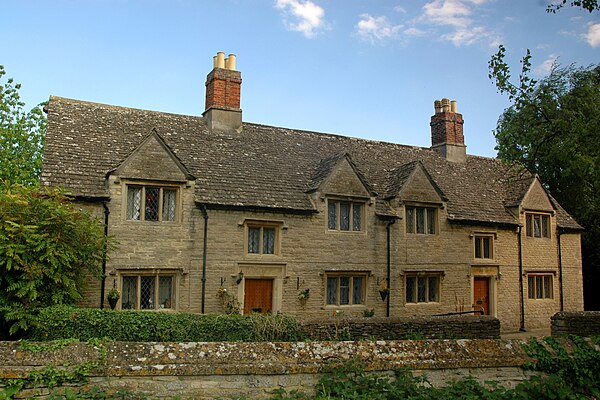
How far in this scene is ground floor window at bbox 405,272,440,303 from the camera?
2231 cm

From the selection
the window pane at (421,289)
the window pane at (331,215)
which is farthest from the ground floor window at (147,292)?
the window pane at (421,289)

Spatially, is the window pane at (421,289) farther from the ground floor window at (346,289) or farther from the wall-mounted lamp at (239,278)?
the wall-mounted lamp at (239,278)

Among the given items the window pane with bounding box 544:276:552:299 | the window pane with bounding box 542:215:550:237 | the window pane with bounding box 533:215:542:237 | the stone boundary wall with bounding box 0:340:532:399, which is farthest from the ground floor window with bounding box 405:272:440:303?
the stone boundary wall with bounding box 0:340:532:399

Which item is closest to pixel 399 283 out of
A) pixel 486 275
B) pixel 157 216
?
pixel 486 275

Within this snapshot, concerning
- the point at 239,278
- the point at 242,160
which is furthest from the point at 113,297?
the point at 242,160

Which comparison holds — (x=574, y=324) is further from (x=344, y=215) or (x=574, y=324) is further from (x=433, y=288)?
(x=344, y=215)

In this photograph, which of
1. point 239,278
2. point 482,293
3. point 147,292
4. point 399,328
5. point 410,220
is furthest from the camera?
point 482,293

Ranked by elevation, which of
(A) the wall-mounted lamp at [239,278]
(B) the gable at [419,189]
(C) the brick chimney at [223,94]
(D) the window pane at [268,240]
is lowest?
(A) the wall-mounted lamp at [239,278]

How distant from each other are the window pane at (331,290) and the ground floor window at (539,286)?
10832 mm

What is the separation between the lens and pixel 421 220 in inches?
904

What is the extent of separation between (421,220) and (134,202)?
12111mm

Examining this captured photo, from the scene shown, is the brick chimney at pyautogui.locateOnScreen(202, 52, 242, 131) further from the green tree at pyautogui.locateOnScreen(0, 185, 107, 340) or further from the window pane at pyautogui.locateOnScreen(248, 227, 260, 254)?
the green tree at pyautogui.locateOnScreen(0, 185, 107, 340)

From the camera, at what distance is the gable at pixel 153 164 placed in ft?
58.5

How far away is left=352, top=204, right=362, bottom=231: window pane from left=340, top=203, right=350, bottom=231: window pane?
234 millimetres
